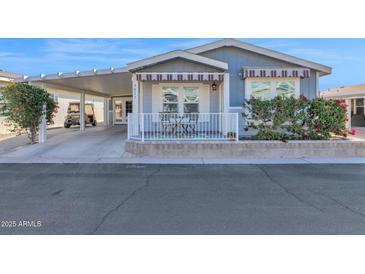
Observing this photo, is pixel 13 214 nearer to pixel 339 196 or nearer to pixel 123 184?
pixel 123 184

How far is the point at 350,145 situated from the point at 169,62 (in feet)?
23.3

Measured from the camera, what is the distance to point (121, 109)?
2623 centimetres

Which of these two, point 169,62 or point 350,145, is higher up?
point 169,62

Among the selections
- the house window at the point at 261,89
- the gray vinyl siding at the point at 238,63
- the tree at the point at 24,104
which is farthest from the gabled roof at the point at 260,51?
the tree at the point at 24,104

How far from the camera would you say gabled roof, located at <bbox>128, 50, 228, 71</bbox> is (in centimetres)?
1203

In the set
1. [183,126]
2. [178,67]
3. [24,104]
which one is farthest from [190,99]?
[24,104]

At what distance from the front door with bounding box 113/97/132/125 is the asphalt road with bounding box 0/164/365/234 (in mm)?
17423

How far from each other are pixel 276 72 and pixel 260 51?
46.2 inches

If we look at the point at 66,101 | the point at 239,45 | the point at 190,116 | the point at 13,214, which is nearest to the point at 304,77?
the point at 239,45

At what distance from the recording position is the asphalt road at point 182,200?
4.25 m

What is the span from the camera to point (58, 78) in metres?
13.8

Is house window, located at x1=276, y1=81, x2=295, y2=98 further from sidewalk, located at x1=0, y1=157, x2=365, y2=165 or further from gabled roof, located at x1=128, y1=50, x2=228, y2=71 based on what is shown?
sidewalk, located at x1=0, y1=157, x2=365, y2=165

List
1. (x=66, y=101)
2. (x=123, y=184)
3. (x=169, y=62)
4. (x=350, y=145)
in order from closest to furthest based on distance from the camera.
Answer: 1. (x=123, y=184)
2. (x=350, y=145)
3. (x=169, y=62)
4. (x=66, y=101)

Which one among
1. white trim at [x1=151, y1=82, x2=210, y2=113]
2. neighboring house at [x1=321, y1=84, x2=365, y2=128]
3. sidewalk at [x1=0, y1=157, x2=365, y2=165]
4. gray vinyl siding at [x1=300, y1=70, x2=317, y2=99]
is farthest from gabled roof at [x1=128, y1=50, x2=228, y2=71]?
neighboring house at [x1=321, y1=84, x2=365, y2=128]
